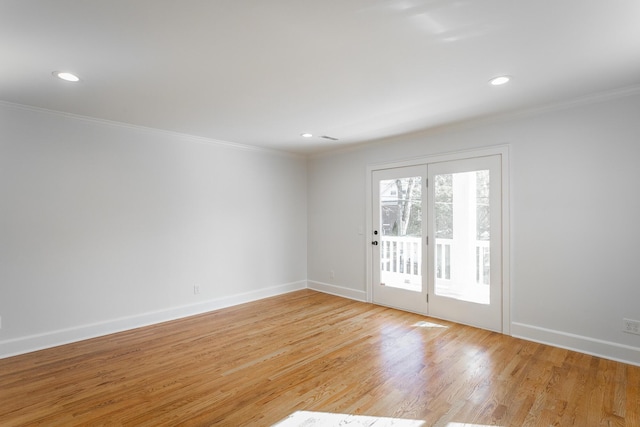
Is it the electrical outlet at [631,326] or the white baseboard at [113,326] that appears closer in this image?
the electrical outlet at [631,326]

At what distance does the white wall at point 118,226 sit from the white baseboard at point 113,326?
11 mm

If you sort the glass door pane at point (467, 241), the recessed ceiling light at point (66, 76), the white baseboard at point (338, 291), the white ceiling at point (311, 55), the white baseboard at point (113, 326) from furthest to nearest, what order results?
the white baseboard at point (338, 291), the glass door pane at point (467, 241), the white baseboard at point (113, 326), the recessed ceiling light at point (66, 76), the white ceiling at point (311, 55)

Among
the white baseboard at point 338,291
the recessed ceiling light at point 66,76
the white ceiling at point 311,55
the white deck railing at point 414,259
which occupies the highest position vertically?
the white ceiling at point 311,55

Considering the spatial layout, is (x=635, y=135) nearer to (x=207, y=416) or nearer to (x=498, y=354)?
(x=498, y=354)

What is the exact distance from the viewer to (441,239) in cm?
411

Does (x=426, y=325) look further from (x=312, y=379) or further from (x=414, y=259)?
(x=312, y=379)

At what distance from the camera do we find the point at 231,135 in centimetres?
443

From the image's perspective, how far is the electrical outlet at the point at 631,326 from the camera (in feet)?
9.30

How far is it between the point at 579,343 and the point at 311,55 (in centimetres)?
373

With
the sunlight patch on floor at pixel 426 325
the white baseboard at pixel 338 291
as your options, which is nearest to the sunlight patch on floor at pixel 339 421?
the sunlight patch on floor at pixel 426 325

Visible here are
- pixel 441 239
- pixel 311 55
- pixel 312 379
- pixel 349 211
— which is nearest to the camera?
pixel 311 55

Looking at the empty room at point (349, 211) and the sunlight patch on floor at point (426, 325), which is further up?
the empty room at point (349, 211)

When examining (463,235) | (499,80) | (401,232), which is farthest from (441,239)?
(499,80)

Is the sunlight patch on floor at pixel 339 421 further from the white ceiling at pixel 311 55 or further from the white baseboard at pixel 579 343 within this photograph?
the white ceiling at pixel 311 55
